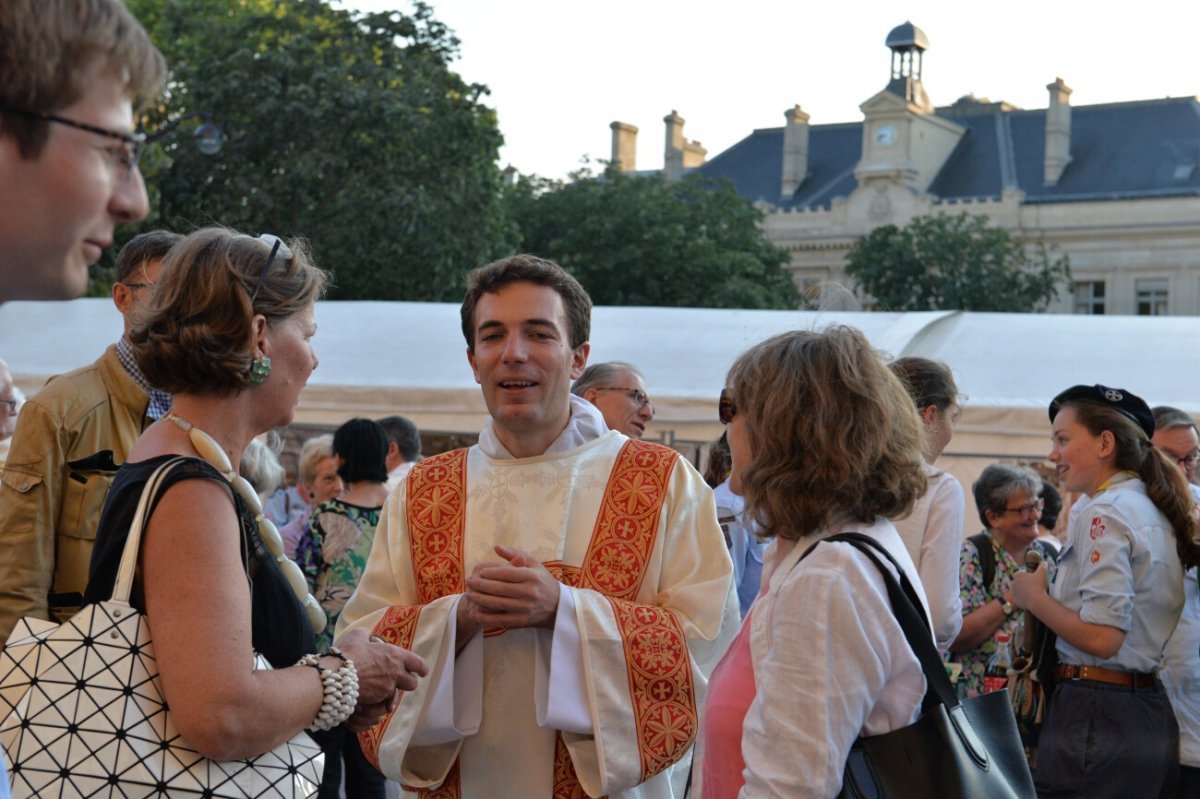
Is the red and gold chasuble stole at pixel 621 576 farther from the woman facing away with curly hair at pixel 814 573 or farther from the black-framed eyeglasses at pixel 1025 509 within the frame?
the black-framed eyeglasses at pixel 1025 509

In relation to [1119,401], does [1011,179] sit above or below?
above

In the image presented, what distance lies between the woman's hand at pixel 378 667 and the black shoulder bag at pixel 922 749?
0.75 meters

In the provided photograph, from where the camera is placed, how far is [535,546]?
11.3ft

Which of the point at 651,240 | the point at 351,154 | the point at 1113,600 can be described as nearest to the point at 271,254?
the point at 1113,600

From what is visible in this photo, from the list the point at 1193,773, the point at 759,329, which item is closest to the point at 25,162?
the point at 1193,773

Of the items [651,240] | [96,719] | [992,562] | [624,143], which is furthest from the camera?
[624,143]

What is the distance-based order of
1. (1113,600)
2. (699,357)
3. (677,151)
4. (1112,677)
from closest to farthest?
(1113,600) < (1112,677) < (699,357) < (677,151)

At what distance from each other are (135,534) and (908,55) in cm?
8580

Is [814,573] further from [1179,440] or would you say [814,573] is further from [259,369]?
[1179,440]

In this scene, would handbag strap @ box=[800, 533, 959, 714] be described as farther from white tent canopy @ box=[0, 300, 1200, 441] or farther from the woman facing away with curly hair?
white tent canopy @ box=[0, 300, 1200, 441]

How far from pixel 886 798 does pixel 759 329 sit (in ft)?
32.7

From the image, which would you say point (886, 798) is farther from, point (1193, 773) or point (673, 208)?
point (673, 208)

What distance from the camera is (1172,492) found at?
15.3 ft

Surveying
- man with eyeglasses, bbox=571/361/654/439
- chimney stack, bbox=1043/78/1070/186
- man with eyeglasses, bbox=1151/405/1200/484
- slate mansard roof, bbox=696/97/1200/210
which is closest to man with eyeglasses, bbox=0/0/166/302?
man with eyeglasses, bbox=571/361/654/439
